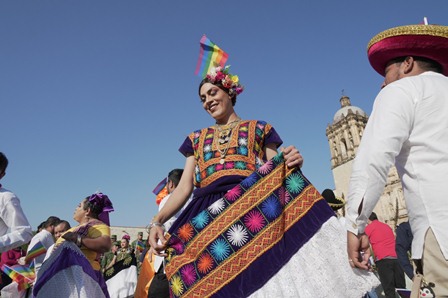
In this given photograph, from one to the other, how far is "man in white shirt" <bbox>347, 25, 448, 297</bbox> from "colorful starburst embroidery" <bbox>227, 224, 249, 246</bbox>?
76 cm

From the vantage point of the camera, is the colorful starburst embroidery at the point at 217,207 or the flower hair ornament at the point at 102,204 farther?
the flower hair ornament at the point at 102,204

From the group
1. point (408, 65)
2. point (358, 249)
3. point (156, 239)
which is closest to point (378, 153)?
point (358, 249)

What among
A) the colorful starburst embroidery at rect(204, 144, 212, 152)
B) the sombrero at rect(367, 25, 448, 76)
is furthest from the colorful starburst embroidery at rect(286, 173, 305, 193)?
the sombrero at rect(367, 25, 448, 76)

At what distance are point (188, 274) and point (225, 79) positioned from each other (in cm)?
164

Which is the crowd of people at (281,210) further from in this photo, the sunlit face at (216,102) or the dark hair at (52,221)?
the dark hair at (52,221)

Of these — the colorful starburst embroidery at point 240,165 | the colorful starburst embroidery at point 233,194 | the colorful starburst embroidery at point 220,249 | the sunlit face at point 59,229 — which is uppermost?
the colorful starburst embroidery at point 240,165

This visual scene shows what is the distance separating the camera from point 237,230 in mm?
2439

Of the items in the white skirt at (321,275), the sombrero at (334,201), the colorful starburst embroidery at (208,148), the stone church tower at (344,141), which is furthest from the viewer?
the stone church tower at (344,141)

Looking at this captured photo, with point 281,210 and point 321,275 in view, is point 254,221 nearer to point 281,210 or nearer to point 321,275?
point 281,210

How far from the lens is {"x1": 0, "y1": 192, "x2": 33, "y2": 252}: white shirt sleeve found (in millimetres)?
3529

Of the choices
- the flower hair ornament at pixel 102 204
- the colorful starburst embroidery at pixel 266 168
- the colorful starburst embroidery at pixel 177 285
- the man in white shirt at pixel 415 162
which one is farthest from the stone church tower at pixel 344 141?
the man in white shirt at pixel 415 162

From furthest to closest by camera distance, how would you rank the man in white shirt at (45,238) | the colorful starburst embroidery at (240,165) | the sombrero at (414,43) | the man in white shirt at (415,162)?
the man in white shirt at (45,238), the colorful starburst embroidery at (240,165), the sombrero at (414,43), the man in white shirt at (415,162)

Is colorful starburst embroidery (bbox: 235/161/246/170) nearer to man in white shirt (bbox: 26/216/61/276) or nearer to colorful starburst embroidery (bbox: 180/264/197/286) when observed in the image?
colorful starburst embroidery (bbox: 180/264/197/286)

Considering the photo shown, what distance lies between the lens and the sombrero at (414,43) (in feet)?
6.17
